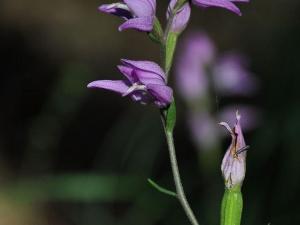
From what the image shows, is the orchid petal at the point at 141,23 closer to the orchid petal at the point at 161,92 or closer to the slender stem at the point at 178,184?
the orchid petal at the point at 161,92

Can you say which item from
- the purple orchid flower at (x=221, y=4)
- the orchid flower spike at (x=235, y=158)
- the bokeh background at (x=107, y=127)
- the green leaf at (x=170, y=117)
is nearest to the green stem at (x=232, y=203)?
the orchid flower spike at (x=235, y=158)

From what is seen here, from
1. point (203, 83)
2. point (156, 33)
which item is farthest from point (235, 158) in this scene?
point (203, 83)

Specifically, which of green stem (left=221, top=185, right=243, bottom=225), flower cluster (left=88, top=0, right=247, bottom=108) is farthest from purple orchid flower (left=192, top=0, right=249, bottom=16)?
green stem (left=221, top=185, right=243, bottom=225)

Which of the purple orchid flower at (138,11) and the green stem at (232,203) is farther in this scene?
the green stem at (232,203)

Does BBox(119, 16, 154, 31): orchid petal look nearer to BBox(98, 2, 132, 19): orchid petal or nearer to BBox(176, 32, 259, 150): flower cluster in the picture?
BBox(98, 2, 132, 19): orchid petal

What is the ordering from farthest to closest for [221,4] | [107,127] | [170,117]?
[107,127] → [170,117] → [221,4]

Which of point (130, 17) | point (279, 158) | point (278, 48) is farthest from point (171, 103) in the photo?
point (278, 48)

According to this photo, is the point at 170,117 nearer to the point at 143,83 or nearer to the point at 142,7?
the point at 143,83
